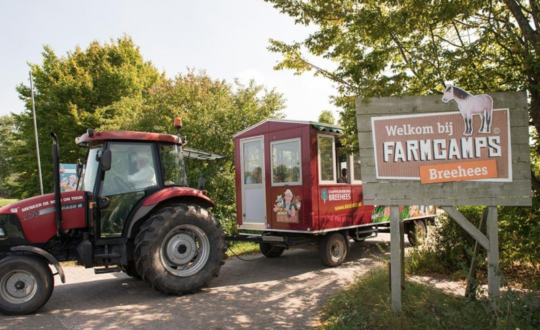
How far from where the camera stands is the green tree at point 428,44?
17.3 feet

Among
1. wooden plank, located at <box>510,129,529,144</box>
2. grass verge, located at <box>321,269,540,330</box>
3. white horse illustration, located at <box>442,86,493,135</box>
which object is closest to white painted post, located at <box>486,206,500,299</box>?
grass verge, located at <box>321,269,540,330</box>

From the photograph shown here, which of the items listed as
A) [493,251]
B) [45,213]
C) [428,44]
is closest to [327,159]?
[428,44]

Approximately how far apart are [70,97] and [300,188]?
19304mm

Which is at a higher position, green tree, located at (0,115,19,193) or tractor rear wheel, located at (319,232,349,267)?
green tree, located at (0,115,19,193)

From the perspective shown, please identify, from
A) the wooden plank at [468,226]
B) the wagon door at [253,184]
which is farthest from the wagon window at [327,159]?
the wooden plank at [468,226]

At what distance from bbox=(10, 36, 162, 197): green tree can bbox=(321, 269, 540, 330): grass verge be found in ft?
60.9

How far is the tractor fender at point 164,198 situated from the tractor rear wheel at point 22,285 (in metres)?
1.27

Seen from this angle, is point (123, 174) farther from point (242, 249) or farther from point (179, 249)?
point (242, 249)

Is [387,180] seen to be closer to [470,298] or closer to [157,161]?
[470,298]

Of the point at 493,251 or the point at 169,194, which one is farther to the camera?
the point at 169,194

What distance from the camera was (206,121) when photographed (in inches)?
503

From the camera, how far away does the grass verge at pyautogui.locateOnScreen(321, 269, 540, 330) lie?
380 centimetres

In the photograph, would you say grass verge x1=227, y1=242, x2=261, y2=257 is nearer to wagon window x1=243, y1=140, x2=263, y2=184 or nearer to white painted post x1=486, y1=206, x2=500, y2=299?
wagon window x1=243, y1=140, x2=263, y2=184

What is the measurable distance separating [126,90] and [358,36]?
62.9 ft
